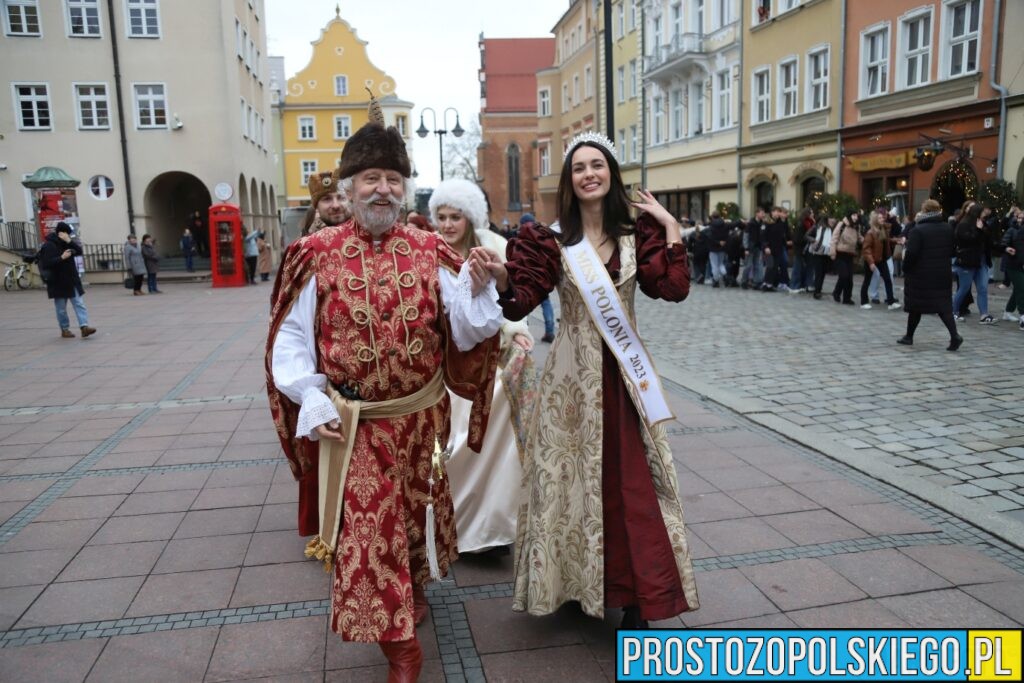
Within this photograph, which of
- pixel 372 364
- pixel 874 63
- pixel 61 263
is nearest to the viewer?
pixel 372 364

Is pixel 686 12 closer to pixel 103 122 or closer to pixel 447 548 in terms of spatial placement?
pixel 103 122

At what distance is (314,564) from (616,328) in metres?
2.07

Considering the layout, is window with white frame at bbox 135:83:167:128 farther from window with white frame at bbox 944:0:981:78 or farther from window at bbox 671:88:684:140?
window with white frame at bbox 944:0:981:78

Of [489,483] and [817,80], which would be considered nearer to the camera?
[489,483]

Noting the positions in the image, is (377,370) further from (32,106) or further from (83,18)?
(32,106)

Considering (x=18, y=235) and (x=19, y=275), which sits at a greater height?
(x=18, y=235)

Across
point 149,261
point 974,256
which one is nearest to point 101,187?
point 149,261

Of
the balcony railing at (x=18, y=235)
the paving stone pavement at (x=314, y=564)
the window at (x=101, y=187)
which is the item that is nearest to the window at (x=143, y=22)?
the window at (x=101, y=187)

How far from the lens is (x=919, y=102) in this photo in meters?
18.7

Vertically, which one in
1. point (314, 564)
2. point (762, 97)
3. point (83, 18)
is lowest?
point (314, 564)

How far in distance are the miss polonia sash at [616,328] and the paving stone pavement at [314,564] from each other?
995 mm

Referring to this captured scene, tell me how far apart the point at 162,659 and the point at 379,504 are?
1.22 meters

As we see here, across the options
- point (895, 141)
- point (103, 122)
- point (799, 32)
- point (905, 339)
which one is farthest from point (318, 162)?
point (905, 339)

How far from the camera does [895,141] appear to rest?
1945 cm
